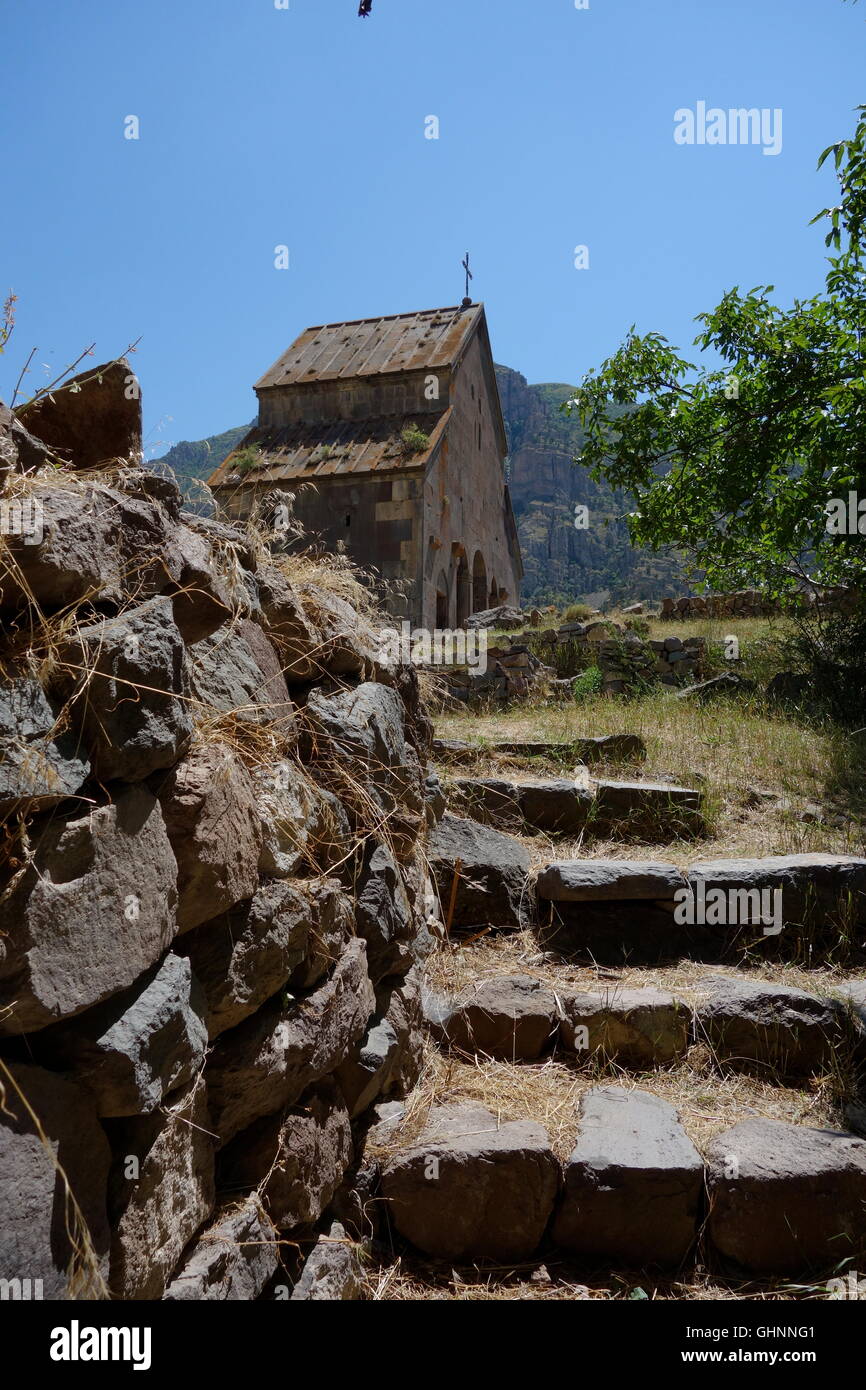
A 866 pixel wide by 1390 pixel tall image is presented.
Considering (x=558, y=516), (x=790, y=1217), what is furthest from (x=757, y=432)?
(x=558, y=516)

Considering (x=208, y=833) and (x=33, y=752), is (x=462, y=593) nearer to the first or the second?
(x=208, y=833)

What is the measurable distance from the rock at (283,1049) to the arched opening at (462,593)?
37.3 feet

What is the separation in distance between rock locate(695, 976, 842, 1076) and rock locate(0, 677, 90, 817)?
302 cm

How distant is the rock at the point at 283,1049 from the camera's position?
207 centimetres

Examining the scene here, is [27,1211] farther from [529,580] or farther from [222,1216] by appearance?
[529,580]

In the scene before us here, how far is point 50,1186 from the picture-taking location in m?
1.41

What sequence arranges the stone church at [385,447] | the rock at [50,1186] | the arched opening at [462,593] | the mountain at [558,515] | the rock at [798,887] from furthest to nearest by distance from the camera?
the mountain at [558,515], the arched opening at [462,593], the stone church at [385,447], the rock at [798,887], the rock at [50,1186]

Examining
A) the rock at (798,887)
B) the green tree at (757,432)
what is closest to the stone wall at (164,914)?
the rock at (798,887)

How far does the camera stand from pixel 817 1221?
281cm

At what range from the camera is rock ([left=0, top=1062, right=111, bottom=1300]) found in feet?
4.41

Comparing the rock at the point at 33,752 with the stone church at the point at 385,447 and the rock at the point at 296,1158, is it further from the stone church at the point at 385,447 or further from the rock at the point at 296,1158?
the stone church at the point at 385,447

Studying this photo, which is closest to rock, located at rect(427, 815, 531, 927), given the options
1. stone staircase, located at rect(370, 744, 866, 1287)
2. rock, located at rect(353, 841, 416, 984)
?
stone staircase, located at rect(370, 744, 866, 1287)

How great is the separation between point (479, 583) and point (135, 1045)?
44.3 feet
